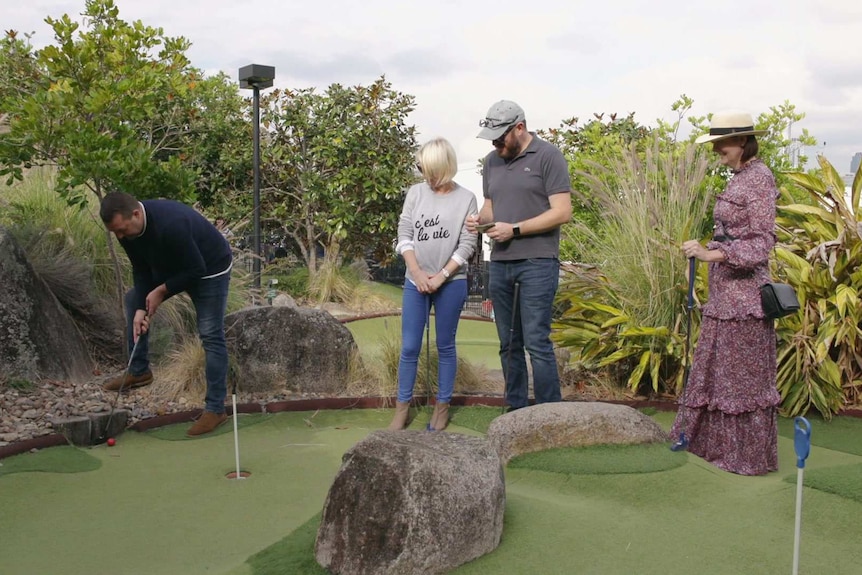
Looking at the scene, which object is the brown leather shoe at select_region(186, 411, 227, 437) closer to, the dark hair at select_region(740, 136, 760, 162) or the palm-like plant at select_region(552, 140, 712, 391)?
the palm-like plant at select_region(552, 140, 712, 391)

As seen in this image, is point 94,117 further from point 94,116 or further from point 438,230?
point 438,230

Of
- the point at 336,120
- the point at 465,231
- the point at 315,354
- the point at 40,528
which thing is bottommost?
the point at 40,528

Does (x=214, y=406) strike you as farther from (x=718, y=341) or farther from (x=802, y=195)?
(x=802, y=195)

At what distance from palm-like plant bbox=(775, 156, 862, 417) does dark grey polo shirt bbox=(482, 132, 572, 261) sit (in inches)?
73.9

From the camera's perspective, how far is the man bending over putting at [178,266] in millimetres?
4566

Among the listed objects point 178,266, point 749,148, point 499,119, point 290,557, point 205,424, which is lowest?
point 290,557

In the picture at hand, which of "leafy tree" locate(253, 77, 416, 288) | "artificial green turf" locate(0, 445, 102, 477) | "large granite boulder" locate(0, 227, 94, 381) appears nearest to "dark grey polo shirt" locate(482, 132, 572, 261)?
"artificial green turf" locate(0, 445, 102, 477)

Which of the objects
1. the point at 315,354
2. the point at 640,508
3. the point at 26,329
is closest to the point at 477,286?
the point at 315,354

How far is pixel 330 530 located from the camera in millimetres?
2900

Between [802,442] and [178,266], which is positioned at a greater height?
[178,266]

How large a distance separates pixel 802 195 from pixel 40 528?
7.56 m

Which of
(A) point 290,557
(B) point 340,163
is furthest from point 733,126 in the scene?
(B) point 340,163

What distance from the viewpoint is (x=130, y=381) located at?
5.45 m

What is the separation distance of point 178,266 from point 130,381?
1.12m
